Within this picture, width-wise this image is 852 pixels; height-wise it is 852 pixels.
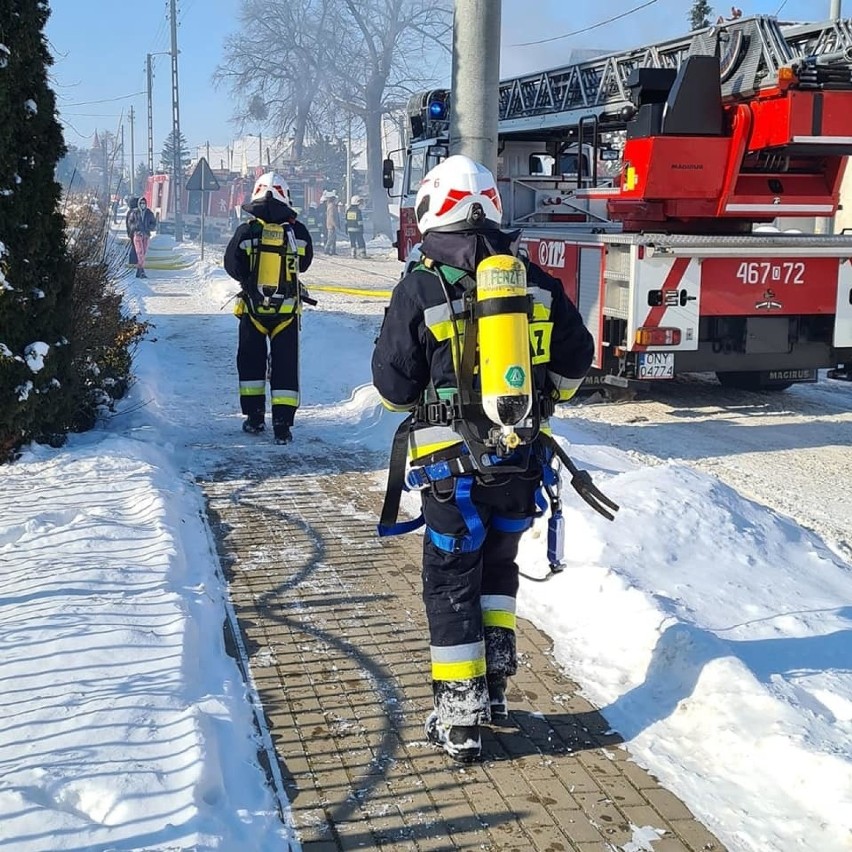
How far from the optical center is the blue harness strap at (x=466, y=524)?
3.61m

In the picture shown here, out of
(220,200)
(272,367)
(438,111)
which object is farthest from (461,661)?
(220,200)

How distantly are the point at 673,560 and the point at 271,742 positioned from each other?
8.13 ft

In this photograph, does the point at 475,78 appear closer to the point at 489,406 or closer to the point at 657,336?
the point at 657,336

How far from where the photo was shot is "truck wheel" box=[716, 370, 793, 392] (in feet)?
34.8

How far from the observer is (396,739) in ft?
12.3

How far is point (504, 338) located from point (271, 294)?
4823 millimetres

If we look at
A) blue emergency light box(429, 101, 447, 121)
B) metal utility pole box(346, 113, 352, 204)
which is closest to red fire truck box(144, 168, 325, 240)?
metal utility pole box(346, 113, 352, 204)

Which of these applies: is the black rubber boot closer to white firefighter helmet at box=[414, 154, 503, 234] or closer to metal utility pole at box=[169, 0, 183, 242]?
white firefighter helmet at box=[414, 154, 503, 234]

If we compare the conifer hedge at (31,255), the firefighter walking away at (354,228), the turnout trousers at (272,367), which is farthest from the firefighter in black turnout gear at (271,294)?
the firefighter walking away at (354,228)

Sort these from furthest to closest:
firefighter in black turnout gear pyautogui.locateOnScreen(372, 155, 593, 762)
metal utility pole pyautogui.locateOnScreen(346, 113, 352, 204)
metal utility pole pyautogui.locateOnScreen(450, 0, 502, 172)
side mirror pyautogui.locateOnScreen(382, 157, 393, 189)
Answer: metal utility pole pyautogui.locateOnScreen(346, 113, 352, 204), side mirror pyautogui.locateOnScreen(382, 157, 393, 189), metal utility pole pyautogui.locateOnScreen(450, 0, 502, 172), firefighter in black turnout gear pyautogui.locateOnScreen(372, 155, 593, 762)

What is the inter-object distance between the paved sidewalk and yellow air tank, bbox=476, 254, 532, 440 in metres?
1.20

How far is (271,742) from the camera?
12.1ft

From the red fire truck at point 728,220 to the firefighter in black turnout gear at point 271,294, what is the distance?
3.00 metres

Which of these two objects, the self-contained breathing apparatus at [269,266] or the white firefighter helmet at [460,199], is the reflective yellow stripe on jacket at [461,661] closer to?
the white firefighter helmet at [460,199]
